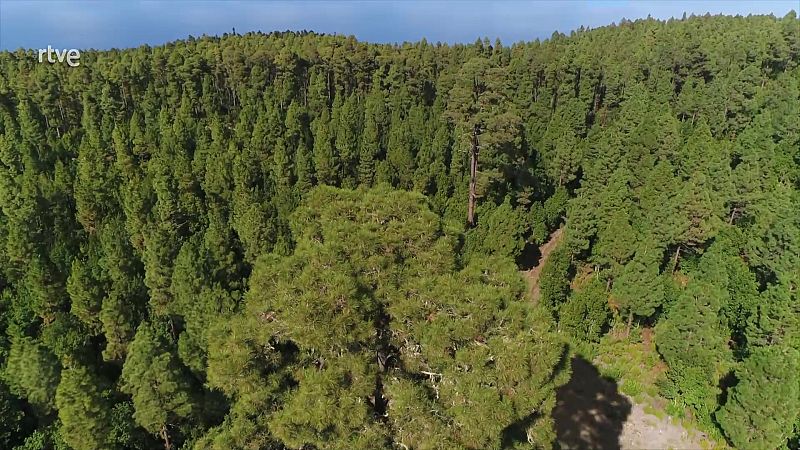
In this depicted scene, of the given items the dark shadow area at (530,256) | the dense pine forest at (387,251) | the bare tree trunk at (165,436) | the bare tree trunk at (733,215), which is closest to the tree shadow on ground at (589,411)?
the dense pine forest at (387,251)

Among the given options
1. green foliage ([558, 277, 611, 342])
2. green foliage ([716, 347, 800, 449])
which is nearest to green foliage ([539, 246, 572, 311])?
green foliage ([558, 277, 611, 342])

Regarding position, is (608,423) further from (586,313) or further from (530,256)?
(530,256)

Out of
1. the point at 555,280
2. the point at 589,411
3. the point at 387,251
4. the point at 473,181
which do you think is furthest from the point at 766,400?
the point at 473,181

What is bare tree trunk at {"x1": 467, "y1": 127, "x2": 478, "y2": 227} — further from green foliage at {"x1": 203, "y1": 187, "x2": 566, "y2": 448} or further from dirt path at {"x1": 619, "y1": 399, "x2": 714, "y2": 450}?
green foliage at {"x1": 203, "y1": 187, "x2": 566, "y2": 448}

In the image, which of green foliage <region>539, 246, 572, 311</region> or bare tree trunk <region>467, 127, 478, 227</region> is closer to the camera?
green foliage <region>539, 246, 572, 311</region>

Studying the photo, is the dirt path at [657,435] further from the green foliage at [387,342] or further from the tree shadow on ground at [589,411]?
the green foliage at [387,342]

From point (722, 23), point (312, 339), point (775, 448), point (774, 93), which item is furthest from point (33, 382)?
point (722, 23)

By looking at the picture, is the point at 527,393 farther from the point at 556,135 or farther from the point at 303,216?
the point at 556,135
